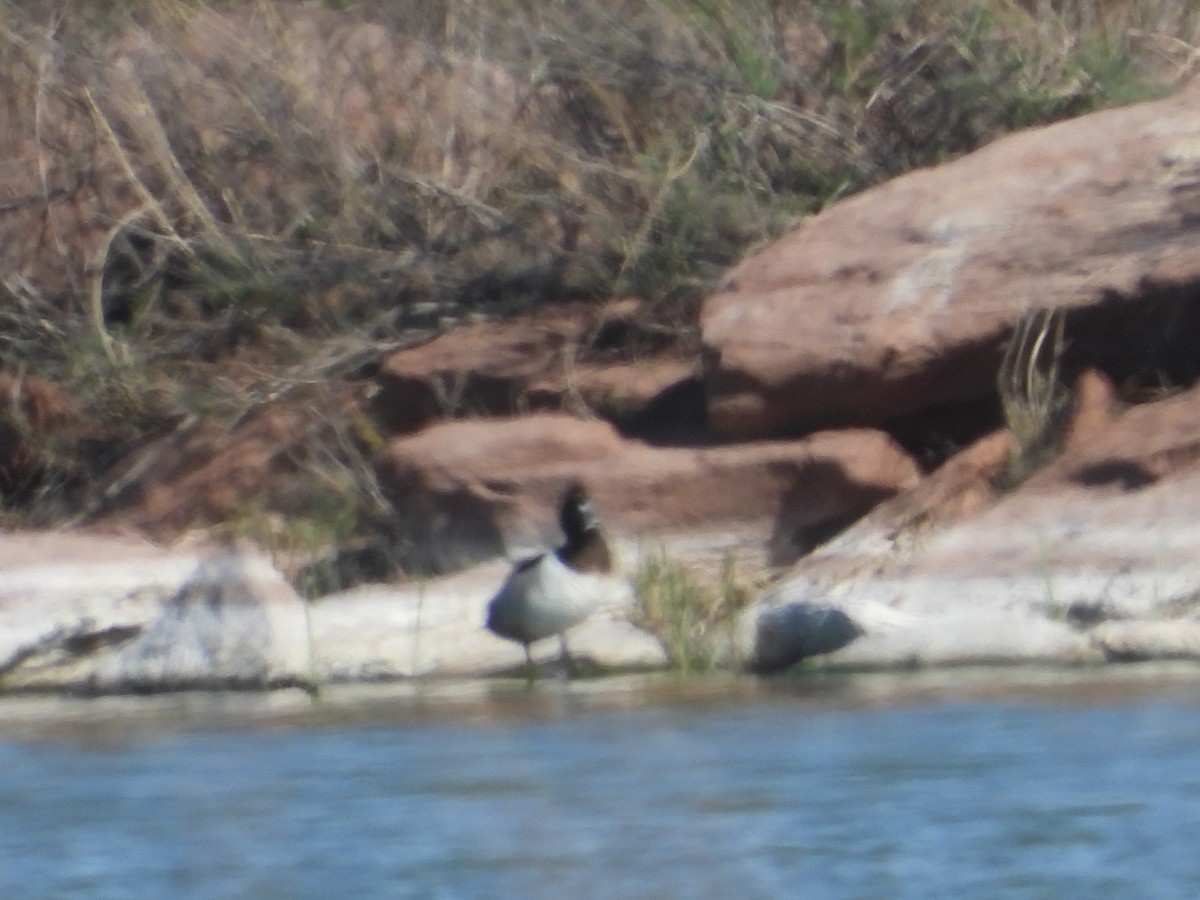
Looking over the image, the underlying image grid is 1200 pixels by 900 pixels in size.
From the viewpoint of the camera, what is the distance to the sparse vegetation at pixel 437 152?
10.2m

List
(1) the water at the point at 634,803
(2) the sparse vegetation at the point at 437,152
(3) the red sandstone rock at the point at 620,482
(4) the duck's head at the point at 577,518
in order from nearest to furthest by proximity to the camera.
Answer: (1) the water at the point at 634,803, (4) the duck's head at the point at 577,518, (3) the red sandstone rock at the point at 620,482, (2) the sparse vegetation at the point at 437,152

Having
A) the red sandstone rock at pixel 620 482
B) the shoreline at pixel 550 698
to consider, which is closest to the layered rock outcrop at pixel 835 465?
the red sandstone rock at pixel 620 482

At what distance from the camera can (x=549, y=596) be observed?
24.9 feet

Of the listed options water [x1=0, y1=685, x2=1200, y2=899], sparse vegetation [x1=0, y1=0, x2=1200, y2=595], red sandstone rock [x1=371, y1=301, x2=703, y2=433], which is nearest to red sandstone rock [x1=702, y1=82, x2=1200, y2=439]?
red sandstone rock [x1=371, y1=301, x2=703, y2=433]

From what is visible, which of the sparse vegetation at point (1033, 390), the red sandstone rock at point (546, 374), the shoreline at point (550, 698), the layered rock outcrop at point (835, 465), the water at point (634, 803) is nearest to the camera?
the water at point (634, 803)

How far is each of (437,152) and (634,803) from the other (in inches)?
220

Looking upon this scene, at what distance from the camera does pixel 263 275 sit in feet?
33.7

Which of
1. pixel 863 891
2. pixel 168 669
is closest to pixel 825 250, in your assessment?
pixel 168 669

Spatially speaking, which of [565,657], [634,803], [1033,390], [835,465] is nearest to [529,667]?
[565,657]

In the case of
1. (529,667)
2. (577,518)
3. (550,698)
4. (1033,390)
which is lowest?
(550,698)

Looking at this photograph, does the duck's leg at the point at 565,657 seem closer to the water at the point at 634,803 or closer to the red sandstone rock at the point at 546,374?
the water at the point at 634,803

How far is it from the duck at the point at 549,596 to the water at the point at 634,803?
25.8 inches

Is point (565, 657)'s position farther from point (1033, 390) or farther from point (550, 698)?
point (1033, 390)

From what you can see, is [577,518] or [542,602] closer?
[542,602]
